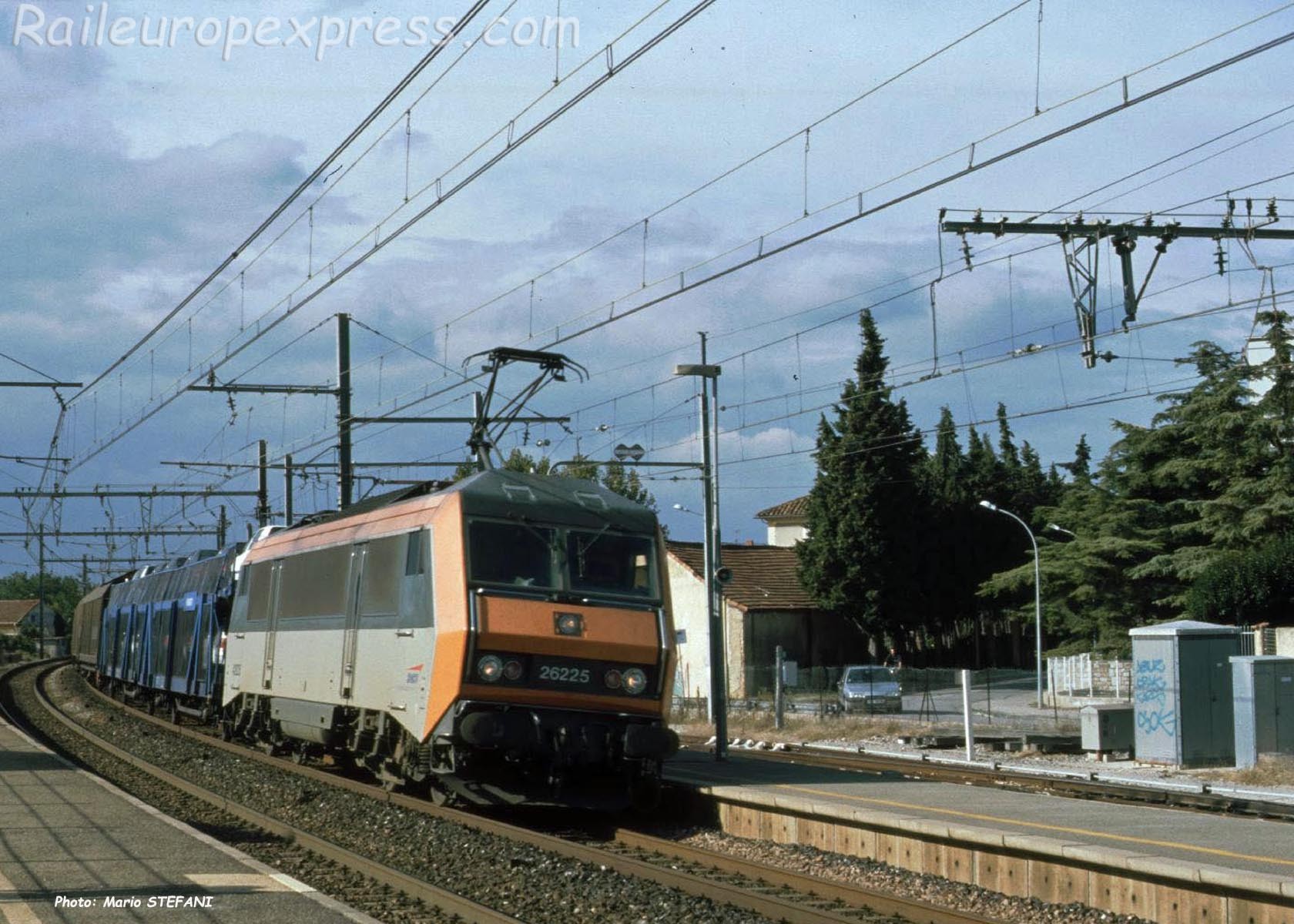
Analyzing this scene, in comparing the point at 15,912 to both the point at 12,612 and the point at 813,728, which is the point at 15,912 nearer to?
the point at 813,728

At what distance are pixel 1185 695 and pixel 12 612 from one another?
125222mm

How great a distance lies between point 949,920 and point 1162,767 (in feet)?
50.3

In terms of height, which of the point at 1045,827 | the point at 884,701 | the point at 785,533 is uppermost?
the point at 785,533

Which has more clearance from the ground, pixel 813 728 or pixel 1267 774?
pixel 1267 774

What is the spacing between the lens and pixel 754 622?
55656 mm

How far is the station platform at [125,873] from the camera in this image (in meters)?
9.17

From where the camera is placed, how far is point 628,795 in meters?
15.2

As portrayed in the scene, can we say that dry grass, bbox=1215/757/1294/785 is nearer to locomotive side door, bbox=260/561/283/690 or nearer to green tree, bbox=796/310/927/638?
locomotive side door, bbox=260/561/283/690

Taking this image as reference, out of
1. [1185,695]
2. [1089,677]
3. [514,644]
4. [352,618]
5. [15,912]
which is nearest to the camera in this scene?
[15,912]

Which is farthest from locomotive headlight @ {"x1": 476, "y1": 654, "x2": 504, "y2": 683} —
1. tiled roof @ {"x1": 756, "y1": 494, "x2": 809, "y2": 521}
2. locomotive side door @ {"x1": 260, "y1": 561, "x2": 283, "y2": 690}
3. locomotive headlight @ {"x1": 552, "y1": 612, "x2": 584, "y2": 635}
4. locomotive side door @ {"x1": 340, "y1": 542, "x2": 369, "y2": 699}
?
tiled roof @ {"x1": 756, "y1": 494, "x2": 809, "y2": 521}

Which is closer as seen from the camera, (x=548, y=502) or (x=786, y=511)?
(x=548, y=502)

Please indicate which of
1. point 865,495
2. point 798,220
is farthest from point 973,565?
point 798,220

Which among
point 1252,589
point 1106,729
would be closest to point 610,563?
point 1106,729

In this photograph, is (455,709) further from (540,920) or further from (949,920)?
(949,920)
